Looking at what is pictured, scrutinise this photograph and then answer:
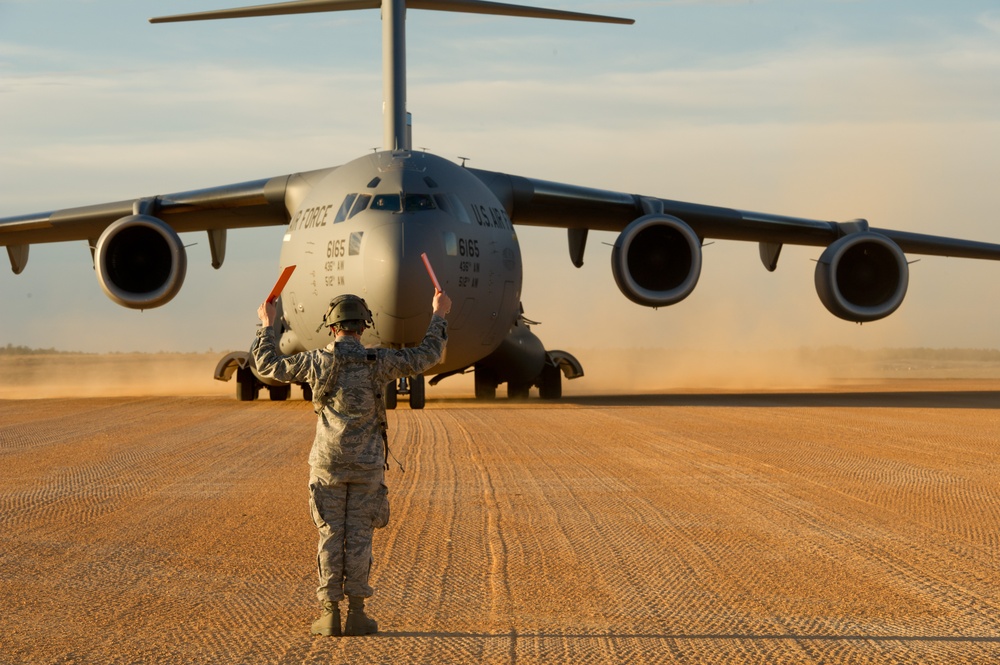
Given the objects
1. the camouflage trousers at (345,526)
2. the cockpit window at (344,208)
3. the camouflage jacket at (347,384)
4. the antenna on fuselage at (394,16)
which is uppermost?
the antenna on fuselage at (394,16)

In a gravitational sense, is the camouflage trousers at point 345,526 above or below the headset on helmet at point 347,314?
below

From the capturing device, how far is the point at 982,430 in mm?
14516

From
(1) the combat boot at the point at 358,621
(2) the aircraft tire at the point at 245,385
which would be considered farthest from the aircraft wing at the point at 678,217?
(1) the combat boot at the point at 358,621

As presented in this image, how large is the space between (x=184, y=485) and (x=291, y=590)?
4.12m

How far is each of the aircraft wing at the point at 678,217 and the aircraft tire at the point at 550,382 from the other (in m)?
2.61

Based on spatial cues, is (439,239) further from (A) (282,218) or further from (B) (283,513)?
(B) (283,513)

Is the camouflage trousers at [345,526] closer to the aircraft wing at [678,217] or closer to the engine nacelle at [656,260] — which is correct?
the engine nacelle at [656,260]

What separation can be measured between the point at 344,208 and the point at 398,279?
70.5 inches

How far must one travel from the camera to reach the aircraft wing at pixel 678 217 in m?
21.4

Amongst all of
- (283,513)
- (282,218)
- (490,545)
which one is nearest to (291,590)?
(490,545)

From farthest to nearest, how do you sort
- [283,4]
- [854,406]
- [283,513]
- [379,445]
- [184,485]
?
[283,4] → [854,406] → [184,485] → [283,513] → [379,445]

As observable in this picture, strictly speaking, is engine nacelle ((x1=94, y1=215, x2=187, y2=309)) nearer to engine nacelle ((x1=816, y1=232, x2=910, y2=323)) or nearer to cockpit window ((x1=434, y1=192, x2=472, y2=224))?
cockpit window ((x1=434, y1=192, x2=472, y2=224))

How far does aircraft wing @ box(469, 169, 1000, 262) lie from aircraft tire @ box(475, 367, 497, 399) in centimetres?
273

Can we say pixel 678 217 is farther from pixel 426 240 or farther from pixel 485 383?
pixel 426 240
